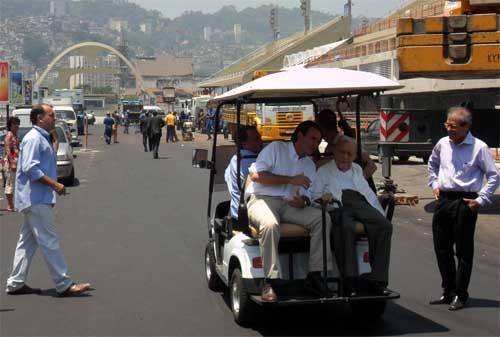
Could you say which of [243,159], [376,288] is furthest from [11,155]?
[376,288]

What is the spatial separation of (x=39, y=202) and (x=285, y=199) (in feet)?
8.95

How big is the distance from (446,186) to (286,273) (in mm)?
2037

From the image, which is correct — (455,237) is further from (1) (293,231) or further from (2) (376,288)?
(1) (293,231)

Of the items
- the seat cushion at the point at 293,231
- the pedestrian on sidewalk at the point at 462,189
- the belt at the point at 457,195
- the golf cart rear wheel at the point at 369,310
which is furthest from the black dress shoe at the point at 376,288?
the belt at the point at 457,195

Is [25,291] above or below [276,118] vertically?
below

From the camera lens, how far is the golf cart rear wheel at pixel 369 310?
830cm

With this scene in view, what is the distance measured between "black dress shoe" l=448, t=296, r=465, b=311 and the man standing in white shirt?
1730mm

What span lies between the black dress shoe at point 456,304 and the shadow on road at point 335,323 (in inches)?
16.3

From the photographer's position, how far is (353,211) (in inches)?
316

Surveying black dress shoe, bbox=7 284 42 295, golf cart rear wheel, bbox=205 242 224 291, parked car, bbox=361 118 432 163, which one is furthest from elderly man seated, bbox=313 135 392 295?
Answer: parked car, bbox=361 118 432 163

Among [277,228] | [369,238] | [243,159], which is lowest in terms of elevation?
[369,238]

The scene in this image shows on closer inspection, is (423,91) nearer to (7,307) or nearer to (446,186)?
(446,186)

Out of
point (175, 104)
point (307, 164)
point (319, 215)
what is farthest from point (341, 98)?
point (175, 104)

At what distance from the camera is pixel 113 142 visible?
170 feet
